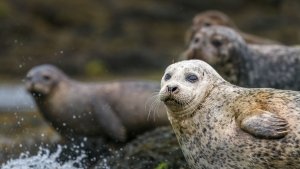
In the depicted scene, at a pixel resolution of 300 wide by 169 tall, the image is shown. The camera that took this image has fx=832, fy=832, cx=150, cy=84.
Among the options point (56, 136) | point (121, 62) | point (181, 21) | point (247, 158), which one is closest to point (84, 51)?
point (121, 62)

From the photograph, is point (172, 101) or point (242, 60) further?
point (242, 60)

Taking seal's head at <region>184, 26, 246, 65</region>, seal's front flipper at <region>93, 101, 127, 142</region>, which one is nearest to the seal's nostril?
seal's head at <region>184, 26, 246, 65</region>

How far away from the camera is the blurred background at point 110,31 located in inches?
1090

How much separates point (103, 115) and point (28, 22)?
21276mm

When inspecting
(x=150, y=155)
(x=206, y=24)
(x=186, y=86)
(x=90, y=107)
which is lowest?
(x=150, y=155)

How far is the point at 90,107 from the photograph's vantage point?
10047 mm

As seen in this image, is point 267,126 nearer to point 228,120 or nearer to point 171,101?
point 228,120

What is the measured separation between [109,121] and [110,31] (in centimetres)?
2183

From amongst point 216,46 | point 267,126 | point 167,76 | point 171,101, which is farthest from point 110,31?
point 267,126

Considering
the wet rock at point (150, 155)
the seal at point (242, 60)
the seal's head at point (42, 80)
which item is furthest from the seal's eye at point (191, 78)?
the seal's head at point (42, 80)

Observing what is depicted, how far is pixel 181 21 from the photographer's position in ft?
108

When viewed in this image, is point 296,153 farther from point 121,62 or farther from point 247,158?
point 121,62

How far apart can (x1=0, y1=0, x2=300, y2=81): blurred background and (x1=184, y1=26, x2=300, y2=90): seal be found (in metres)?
16.1

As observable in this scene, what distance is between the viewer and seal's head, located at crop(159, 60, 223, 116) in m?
6.28
